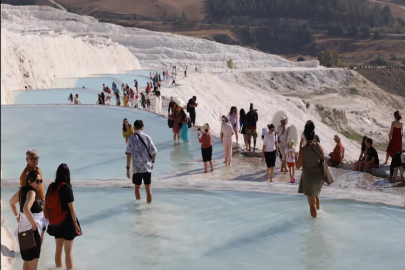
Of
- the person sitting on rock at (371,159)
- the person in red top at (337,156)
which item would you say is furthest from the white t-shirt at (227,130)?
the person sitting on rock at (371,159)

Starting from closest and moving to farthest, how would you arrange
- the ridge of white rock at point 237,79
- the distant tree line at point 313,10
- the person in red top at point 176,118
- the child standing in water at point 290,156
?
the child standing in water at point 290,156 → the person in red top at point 176,118 → the ridge of white rock at point 237,79 → the distant tree line at point 313,10

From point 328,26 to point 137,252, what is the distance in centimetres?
12073

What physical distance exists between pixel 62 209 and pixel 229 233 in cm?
193

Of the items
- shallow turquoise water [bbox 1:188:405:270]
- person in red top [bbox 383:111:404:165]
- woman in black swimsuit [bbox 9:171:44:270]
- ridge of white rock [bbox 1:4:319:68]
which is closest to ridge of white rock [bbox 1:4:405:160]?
ridge of white rock [bbox 1:4:319:68]

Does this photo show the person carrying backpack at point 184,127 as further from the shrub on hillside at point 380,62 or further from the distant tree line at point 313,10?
the distant tree line at point 313,10

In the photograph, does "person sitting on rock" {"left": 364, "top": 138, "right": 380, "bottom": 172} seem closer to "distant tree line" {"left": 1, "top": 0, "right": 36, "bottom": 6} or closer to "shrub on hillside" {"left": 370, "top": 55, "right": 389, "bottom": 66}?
"shrub on hillside" {"left": 370, "top": 55, "right": 389, "bottom": 66}

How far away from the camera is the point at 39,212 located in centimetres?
484

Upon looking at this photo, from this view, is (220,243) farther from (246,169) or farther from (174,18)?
(174,18)

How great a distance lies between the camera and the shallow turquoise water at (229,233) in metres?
5.31

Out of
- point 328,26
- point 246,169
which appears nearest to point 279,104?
point 246,169

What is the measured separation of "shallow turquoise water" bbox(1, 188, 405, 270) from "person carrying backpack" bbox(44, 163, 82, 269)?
46cm

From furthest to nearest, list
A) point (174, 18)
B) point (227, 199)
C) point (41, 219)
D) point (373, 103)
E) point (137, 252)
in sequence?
point (174, 18) < point (373, 103) < point (227, 199) < point (137, 252) < point (41, 219)

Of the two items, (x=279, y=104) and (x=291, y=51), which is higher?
(x=291, y=51)

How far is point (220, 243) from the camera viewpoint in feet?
18.9
